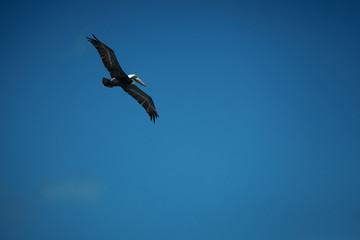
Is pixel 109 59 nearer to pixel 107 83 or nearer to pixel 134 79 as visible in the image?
pixel 107 83

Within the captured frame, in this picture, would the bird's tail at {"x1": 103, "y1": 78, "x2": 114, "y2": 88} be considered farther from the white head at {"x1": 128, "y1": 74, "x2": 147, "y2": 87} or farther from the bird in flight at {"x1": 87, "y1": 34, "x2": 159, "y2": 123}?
the white head at {"x1": 128, "y1": 74, "x2": 147, "y2": 87}

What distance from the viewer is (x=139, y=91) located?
29.8 m

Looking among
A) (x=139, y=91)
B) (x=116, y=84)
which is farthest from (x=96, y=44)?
(x=139, y=91)

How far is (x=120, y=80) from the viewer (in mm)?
27312

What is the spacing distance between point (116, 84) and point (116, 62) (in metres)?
2.01

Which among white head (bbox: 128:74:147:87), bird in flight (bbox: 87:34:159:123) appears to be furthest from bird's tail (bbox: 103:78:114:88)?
white head (bbox: 128:74:147:87)

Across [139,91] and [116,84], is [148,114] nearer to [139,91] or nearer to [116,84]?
[139,91]

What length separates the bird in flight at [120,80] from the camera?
25281mm

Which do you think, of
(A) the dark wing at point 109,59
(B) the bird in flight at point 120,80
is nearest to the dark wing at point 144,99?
(B) the bird in flight at point 120,80

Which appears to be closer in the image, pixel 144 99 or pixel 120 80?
pixel 120 80

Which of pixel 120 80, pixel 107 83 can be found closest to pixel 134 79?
pixel 120 80

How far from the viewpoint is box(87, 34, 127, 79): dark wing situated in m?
24.8

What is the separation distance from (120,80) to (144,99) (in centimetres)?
369

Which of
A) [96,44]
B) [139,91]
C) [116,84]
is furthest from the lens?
[139,91]
